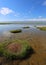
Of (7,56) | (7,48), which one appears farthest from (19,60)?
(7,48)

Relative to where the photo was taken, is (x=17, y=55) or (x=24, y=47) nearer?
(x=17, y=55)

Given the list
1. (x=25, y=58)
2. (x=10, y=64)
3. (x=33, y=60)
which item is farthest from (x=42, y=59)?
(x=10, y=64)

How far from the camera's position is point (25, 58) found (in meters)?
9.34

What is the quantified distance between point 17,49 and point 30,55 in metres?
1.38

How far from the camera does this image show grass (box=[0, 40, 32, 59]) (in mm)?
9097

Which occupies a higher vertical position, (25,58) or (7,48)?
(7,48)

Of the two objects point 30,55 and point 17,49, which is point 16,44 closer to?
point 17,49

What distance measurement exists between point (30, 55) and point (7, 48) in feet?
7.38

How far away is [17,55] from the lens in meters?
9.11

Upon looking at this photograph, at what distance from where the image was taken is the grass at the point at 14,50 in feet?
29.8

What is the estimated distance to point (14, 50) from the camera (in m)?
9.58

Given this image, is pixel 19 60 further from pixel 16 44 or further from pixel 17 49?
pixel 16 44

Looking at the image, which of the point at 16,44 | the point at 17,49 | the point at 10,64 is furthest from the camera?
the point at 16,44

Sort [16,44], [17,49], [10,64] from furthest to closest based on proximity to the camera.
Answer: [16,44] → [17,49] → [10,64]
